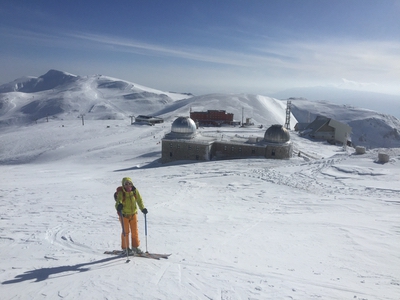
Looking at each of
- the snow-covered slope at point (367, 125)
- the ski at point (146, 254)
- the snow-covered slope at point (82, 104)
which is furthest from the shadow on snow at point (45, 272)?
the snow-covered slope at point (82, 104)

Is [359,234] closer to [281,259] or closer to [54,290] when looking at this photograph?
[281,259]

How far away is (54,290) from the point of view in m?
5.62

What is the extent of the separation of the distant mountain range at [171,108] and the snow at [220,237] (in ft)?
202

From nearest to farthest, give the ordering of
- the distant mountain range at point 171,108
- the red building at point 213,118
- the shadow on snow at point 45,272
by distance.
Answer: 1. the shadow on snow at point 45,272
2. the red building at point 213,118
3. the distant mountain range at point 171,108

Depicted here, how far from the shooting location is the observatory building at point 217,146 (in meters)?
29.1

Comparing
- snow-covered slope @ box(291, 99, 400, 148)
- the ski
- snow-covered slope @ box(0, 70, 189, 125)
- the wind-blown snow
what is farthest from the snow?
snow-covered slope @ box(0, 70, 189, 125)

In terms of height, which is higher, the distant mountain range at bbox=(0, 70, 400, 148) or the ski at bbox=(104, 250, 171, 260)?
the distant mountain range at bbox=(0, 70, 400, 148)

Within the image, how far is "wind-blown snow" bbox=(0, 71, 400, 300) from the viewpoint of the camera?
5816mm

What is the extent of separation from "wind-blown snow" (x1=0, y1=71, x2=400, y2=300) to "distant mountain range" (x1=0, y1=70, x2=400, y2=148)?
200ft

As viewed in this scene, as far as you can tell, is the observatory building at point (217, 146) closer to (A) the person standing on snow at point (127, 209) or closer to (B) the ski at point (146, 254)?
(A) the person standing on snow at point (127, 209)

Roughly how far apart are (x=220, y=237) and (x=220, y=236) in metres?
0.09

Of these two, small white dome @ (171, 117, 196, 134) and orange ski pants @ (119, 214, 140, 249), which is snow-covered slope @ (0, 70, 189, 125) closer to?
small white dome @ (171, 117, 196, 134)

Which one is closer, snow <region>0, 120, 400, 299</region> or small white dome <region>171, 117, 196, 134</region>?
snow <region>0, 120, 400, 299</region>

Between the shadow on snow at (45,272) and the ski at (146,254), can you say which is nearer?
the shadow on snow at (45,272)
